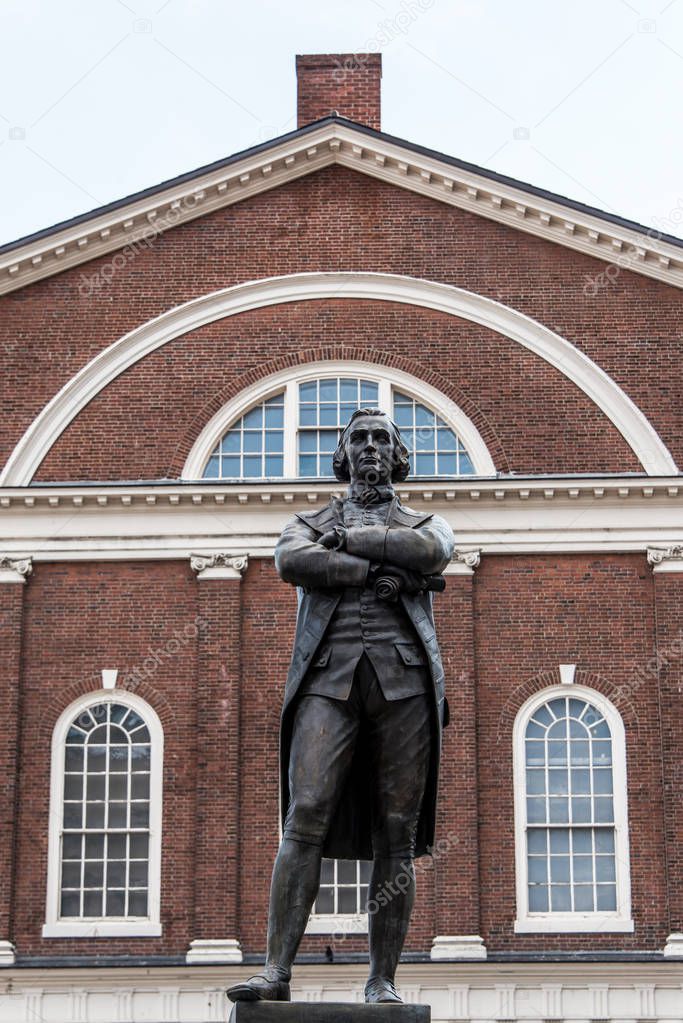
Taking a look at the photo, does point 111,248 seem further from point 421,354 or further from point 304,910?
point 304,910

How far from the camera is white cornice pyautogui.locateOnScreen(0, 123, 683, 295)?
30094 mm

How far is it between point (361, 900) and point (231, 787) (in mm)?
2337

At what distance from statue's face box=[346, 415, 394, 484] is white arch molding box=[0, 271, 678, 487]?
20242mm

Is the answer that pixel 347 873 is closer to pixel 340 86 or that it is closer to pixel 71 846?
pixel 71 846

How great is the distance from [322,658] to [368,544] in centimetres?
53

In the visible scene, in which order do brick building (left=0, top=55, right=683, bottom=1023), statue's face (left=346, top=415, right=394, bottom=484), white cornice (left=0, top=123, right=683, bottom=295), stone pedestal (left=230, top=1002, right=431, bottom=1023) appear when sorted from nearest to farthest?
1. stone pedestal (left=230, top=1002, right=431, bottom=1023)
2. statue's face (left=346, top=415, right=394, bottom=484)
3. brick building (left=0, top=55, right=683, bottom=1023)
4. white cornice (left=0, top=123, right=683, bottom=295)

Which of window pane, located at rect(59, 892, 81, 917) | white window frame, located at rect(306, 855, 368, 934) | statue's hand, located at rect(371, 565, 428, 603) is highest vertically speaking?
statue's hand, located at rect(371, 565, 428, 603)

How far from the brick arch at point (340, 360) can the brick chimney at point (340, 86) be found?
4655 mm

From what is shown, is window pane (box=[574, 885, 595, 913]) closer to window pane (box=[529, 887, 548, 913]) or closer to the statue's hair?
window pane (box=[529, 887, 548, 913])

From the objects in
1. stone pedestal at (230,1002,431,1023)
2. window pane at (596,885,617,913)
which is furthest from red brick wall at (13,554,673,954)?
stone pedestal at (230,1002,431,1023)

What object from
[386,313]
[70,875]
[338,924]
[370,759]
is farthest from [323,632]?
[386,313]

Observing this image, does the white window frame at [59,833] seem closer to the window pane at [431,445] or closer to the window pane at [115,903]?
the window pane at [115,903]

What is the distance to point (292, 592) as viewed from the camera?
29109 mm

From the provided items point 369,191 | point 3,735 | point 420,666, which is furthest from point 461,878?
point 420,666
